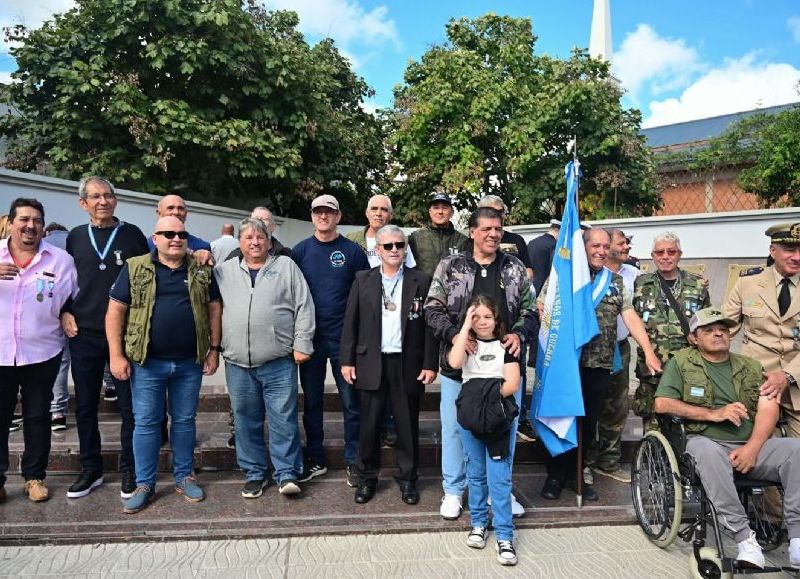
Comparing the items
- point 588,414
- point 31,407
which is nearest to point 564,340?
point 588,414

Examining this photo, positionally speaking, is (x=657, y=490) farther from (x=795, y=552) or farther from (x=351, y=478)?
(x=351, y=478)

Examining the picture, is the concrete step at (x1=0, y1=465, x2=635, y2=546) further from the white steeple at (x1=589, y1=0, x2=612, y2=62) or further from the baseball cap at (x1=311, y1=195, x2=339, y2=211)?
the white steeple at (x1=589, y1=0, x2=612, y2=62)

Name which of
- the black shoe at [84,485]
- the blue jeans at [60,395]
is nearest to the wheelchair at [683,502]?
the black shoe at [84,485]

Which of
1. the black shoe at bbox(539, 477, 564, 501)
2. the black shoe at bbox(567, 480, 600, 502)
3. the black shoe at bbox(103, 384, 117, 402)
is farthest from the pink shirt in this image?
the black shoe at bbox(567, 480, 600, 502)

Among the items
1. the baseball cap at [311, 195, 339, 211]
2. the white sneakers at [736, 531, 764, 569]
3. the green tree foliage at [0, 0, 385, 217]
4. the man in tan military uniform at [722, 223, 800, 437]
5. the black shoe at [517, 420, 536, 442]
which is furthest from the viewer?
the green tree foliage at [0, 0, 385, 217]

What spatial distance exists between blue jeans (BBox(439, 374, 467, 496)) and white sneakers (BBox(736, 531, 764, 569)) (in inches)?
A: 60.2

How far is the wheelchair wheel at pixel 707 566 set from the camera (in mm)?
2783

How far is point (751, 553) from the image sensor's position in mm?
2785

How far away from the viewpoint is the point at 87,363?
12.1 ft

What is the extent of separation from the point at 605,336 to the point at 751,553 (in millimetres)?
1493

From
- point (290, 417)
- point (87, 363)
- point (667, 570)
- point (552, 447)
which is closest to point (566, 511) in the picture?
point (552, 447)

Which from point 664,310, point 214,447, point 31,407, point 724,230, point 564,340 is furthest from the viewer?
point 724,230

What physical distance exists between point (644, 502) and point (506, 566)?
1.07m

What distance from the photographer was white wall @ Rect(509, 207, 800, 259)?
748cm
